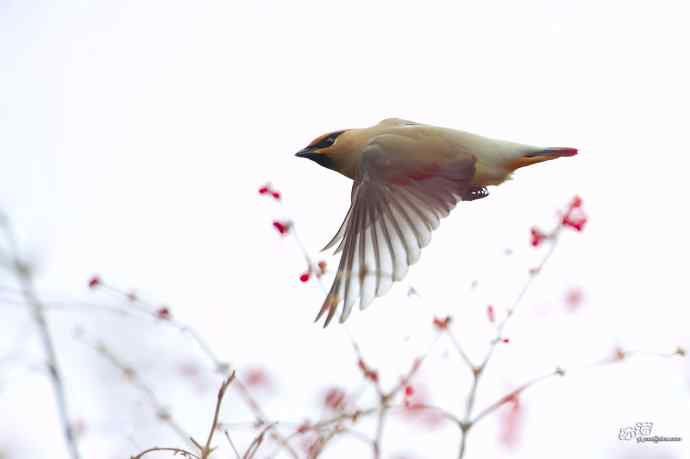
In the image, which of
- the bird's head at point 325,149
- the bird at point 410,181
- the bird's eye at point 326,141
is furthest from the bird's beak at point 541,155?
the bird's eye at point 326,141

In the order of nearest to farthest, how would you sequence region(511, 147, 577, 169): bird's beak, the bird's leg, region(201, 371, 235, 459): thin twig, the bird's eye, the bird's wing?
region(201, 371, 235, 459): thin twig, the bird's wing, region(511, 147, 577, 169): bird's beak, the bird's leg, the bird's eye

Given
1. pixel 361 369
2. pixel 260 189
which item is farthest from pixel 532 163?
pixel 361 369

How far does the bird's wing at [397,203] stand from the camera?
4.20m

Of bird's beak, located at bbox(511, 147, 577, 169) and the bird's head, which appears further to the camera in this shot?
the bird's head

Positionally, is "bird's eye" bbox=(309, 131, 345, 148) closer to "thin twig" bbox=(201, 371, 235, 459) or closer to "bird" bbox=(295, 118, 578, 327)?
"bird" bbox=(295, 118, 578, 327)

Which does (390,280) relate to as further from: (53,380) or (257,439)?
(53,380)

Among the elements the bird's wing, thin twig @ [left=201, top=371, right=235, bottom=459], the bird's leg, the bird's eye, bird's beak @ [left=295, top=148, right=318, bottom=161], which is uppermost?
the bird's eye

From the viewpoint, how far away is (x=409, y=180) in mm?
4629

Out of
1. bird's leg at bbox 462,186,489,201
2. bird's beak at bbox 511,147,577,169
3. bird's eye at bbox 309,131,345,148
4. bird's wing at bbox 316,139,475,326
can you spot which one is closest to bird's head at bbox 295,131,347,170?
bird's eye at bbox 309,131,345,148

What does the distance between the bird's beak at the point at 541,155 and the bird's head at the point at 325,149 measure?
3.34 ft

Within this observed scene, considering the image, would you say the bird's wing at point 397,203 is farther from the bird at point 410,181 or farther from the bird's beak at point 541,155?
the bird's beak at point 541,155

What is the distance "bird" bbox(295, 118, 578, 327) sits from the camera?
14.0ft

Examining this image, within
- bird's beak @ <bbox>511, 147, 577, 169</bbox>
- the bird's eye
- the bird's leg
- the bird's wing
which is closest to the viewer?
the bird's wing

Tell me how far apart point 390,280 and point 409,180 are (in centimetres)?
102
